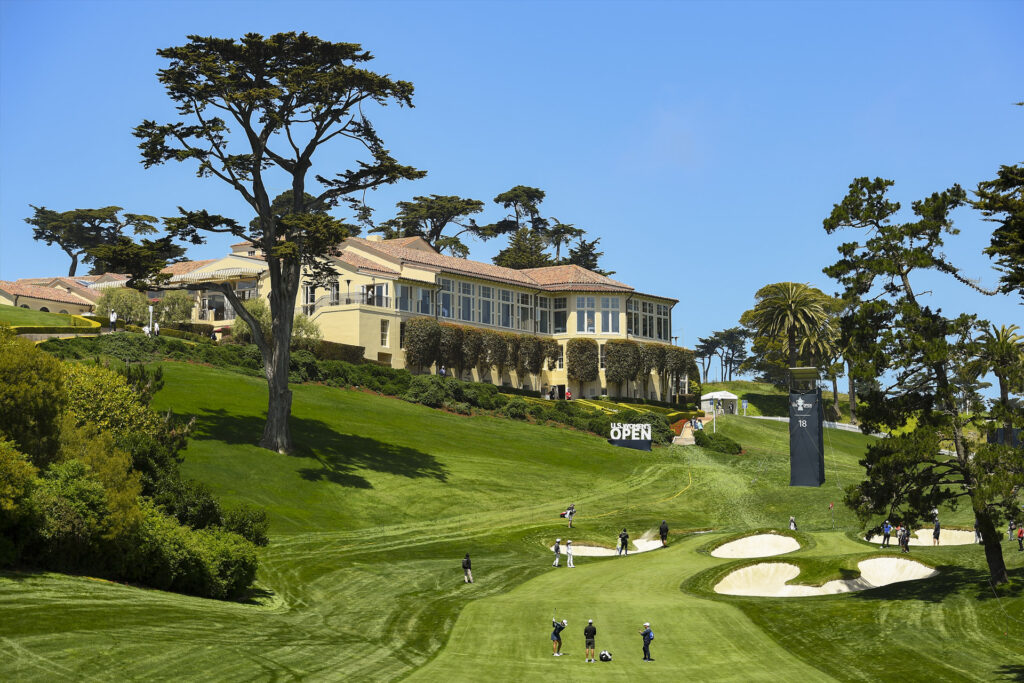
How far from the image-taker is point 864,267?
38188mm

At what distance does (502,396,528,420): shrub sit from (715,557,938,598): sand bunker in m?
40.1

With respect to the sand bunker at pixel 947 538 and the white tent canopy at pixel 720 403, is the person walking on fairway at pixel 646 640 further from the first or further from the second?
the white tent canopy at pixel 720 403

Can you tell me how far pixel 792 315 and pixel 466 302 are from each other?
33083 mm

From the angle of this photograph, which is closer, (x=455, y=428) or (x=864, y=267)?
(x=864, y=267)

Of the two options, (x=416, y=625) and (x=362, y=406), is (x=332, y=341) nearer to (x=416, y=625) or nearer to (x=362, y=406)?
(x=362, y=406)

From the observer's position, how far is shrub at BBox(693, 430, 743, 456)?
81.0m

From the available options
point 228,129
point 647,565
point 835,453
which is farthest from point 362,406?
point 835,453

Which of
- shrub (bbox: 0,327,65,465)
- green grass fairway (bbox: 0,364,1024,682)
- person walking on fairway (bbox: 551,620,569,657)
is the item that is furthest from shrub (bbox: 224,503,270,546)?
person walking on fairway (bbox: 551,620,569,657)

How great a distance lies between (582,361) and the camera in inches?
3873

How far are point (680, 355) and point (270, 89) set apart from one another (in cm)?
5782

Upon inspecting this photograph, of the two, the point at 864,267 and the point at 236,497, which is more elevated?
the point at 864,267

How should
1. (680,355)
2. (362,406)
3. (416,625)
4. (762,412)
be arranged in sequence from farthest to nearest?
(762,412), (680,355), (362,406), (416,625)

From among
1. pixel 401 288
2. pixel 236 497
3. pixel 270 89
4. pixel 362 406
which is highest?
pixel 270 89

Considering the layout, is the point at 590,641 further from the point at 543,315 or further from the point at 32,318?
the point at 543,315
